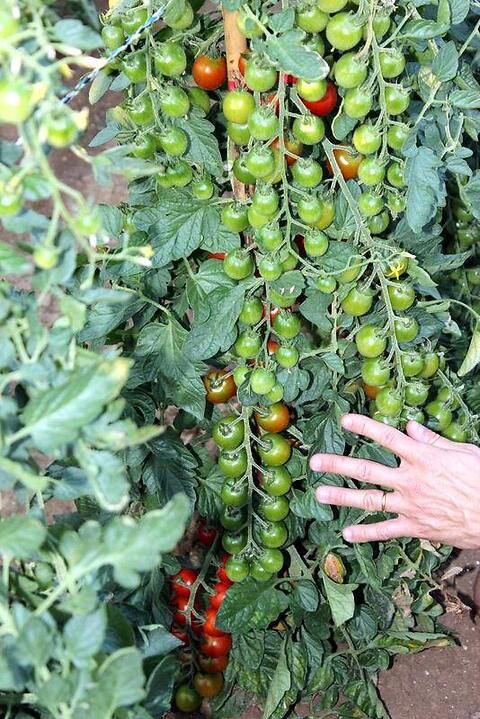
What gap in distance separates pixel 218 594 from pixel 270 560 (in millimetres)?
176

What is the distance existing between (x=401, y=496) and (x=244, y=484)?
10.3 inches

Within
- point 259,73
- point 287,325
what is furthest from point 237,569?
point 259,73

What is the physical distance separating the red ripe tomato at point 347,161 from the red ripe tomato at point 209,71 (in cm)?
19

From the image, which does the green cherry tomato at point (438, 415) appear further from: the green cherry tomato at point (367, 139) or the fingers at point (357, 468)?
the green cherry tomato at point (367, 139)

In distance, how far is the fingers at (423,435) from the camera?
121cm

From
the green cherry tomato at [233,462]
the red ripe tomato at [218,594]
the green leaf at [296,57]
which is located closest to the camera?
the green leaf at [296,57]

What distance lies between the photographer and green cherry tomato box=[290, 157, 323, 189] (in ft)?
3.36

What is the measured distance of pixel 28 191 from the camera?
58 cm

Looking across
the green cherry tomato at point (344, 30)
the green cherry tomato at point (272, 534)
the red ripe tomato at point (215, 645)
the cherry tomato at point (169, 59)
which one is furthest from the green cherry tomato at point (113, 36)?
the red ripe tomato at point (215, 645)

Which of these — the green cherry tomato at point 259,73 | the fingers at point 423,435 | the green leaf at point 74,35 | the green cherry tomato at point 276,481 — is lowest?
the green cherry tomato at point 276,481

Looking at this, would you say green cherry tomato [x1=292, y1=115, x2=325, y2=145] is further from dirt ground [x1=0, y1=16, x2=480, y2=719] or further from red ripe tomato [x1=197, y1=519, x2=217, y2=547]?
dirt ground [x1=0, y1=16, x2=480, y2=719]

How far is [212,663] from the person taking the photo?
161cm

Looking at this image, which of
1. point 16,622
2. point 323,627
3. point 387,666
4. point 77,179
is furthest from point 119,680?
point 77,179

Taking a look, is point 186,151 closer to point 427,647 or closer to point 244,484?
point 244,484
